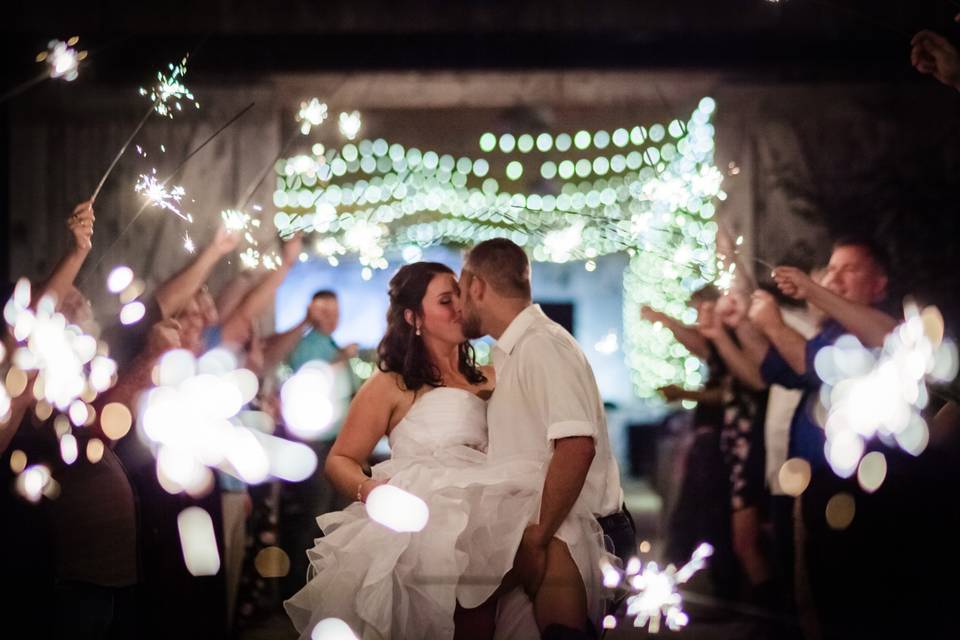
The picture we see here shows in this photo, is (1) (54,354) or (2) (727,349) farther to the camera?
(2) (727,349)

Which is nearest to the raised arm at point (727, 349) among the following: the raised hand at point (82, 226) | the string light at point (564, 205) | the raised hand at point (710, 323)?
the raised hand at point (710, 323)

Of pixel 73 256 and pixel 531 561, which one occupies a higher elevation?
pixel 73 256

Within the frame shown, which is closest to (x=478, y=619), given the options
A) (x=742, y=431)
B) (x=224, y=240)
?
(x=742, y=431)

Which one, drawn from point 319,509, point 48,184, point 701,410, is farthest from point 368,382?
point 48,184

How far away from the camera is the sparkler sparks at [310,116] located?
3.54m

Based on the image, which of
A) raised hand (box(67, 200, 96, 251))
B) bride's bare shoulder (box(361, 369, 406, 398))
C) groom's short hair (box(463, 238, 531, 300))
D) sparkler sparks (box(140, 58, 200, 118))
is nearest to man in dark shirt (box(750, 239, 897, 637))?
groom's short hair (box(463, 238, 531, 300))

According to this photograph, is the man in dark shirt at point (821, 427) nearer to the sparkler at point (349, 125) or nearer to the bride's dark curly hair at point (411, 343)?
the bride's dark curly hair at point (411, 343)

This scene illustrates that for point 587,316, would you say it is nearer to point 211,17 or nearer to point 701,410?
point 701,410

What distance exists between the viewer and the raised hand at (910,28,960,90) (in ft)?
10.6

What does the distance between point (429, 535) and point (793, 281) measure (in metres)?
1.68

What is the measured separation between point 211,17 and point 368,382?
1.73m

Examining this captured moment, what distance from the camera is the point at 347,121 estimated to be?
3533 mm

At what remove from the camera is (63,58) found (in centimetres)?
364

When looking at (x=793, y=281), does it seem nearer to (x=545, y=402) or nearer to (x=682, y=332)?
(x=682, y=332)
